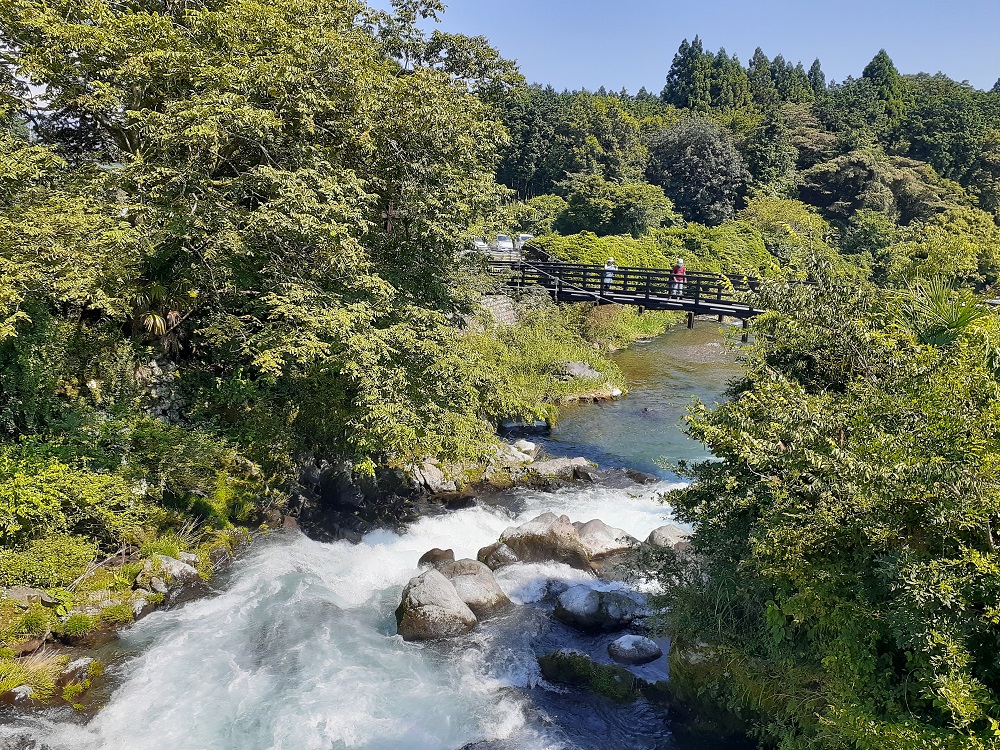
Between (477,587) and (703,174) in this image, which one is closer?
(477,587)

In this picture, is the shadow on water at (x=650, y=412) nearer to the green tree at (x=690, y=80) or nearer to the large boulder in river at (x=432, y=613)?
the large boulder in river at (x=432, y=613)

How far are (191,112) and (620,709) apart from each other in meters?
11.0

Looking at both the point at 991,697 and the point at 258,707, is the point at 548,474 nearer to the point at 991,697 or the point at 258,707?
the point at 258,707

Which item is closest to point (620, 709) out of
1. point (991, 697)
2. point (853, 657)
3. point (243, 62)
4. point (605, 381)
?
point (853, 657)

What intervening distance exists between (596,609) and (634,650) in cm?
94

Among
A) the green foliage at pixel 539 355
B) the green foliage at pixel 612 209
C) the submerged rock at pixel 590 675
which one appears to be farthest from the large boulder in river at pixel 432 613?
the green foliage at pixel 612 209

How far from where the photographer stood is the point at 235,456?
13.4 metres

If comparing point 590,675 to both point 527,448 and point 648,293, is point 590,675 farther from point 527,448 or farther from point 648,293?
point 648,293

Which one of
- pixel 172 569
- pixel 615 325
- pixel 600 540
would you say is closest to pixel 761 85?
pixel 615 325

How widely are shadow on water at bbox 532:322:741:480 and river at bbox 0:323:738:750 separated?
15.3ft

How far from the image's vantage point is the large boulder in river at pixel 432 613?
33.4 ft

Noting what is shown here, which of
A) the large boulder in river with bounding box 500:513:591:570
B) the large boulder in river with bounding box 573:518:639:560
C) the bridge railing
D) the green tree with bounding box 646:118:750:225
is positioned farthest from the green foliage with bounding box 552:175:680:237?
the large boulder in river with bounding box 500:513:591:570

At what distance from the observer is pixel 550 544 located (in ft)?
41.2

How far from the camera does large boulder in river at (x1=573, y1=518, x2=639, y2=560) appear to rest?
1264 cm
